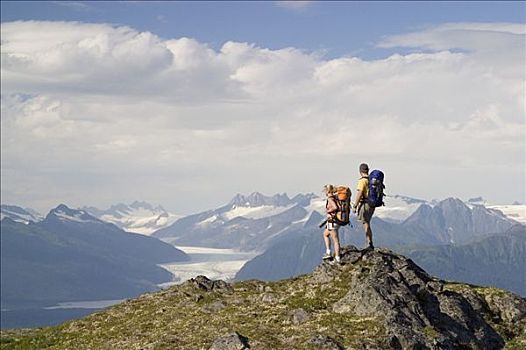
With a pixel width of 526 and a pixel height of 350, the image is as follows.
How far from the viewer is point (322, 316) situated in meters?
35.0

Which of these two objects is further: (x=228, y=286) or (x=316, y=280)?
(x=228, y=286)

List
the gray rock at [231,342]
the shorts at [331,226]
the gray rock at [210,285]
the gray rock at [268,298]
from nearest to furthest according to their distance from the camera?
the gray rock at [231,342] → the gray rock at [268,298] → the shorts at [331,226] → the gray rock at [210,285]

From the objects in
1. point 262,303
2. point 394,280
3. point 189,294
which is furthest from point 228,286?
point 394,280

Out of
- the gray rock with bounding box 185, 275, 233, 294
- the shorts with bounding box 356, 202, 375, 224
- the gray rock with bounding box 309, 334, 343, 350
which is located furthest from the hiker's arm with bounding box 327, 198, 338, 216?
the gray rock with bounding box 309, 334, 343, 350

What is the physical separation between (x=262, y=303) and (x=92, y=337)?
36.3 feet

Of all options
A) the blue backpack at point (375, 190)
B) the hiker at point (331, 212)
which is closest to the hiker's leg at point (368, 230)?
the blue backpack at point (375, 190)

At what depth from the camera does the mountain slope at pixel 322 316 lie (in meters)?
32.6

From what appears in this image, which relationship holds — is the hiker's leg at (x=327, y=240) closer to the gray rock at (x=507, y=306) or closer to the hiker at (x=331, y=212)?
the hiker at (x=331, y=212)

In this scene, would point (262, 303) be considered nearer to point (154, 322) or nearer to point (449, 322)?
point (154, 322)

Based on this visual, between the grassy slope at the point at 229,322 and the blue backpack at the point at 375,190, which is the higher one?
the blue backpack at the point at 375,190

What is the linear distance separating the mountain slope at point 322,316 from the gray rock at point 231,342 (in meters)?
0.05

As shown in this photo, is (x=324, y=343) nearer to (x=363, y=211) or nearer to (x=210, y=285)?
(x=363, y=211)

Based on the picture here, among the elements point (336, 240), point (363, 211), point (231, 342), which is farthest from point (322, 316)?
point (363, 211)

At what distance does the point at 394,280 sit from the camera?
38469 millimetres
